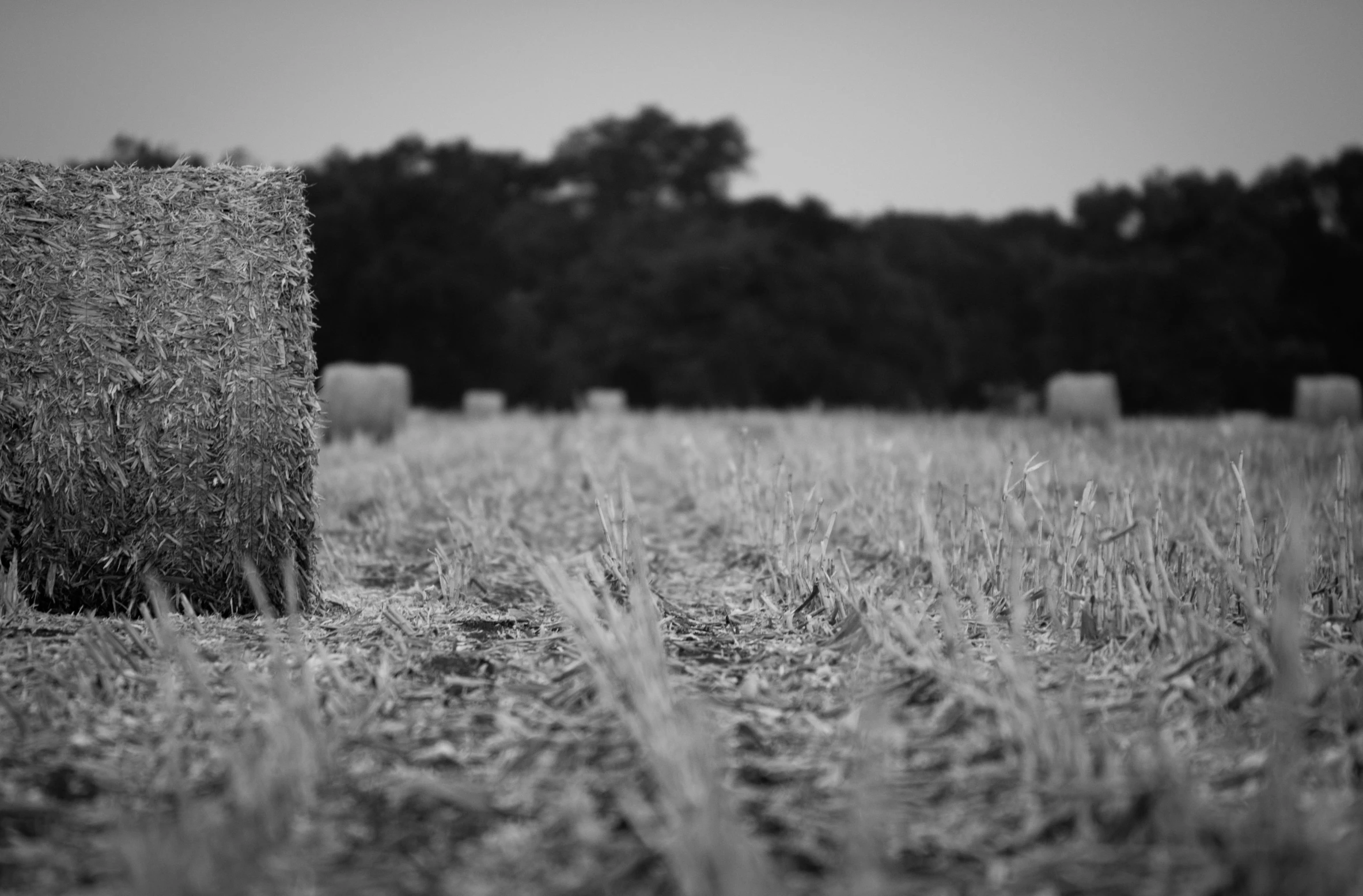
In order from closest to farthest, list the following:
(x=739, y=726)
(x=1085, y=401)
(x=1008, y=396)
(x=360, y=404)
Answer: (x=739, y=726) < (x=360, y=404) < (x=1085, y=401) < (x=1008, y=396)

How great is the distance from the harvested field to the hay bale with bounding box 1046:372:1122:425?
442 inches

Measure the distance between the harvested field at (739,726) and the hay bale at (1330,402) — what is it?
14158 millimetres

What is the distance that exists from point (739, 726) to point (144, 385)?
2962mm

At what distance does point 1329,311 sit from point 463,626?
36.1 m

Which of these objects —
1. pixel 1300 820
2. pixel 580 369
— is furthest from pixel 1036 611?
pixel 580 369

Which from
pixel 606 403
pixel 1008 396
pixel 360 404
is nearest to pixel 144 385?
pixel 360 404

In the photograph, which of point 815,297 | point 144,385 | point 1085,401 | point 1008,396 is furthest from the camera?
point 1008,396

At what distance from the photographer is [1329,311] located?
33312mm

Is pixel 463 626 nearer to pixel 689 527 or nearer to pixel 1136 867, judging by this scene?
pixel 1136 867

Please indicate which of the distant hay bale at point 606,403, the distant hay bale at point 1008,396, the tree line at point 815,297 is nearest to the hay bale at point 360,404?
the distant hay bale at point 606,403

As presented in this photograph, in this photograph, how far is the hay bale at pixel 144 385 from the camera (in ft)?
14.3

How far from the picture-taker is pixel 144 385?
174 inches

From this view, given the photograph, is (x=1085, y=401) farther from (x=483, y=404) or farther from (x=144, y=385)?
(x=144, y=385)

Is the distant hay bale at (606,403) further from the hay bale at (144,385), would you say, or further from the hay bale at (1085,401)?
the hay bale at (144,385)
